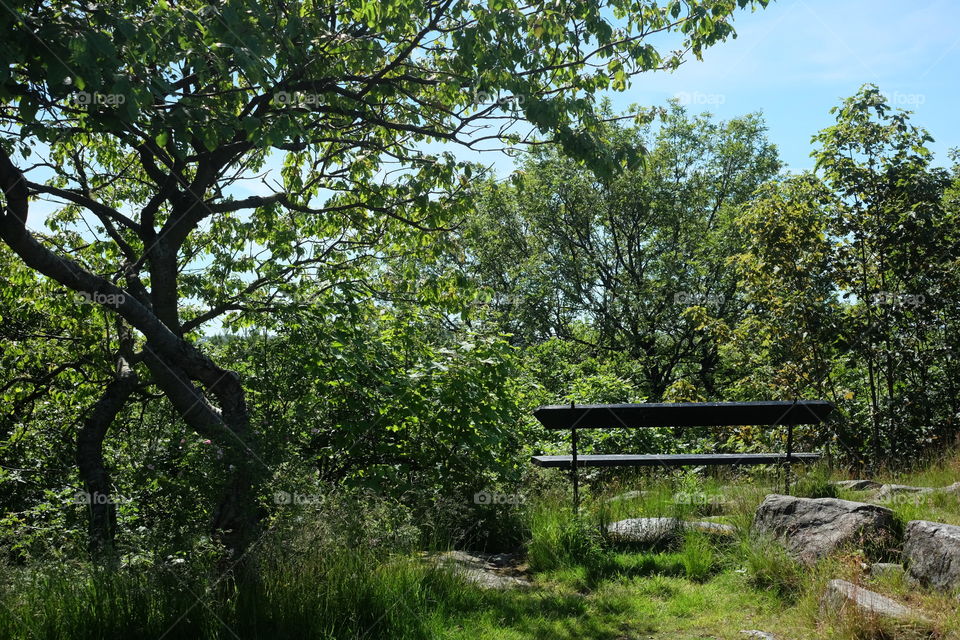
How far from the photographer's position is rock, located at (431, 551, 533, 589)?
5.96 meters

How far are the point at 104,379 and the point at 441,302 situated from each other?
4475 mm

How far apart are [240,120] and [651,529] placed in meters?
5.33

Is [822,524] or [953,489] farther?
[953,489]

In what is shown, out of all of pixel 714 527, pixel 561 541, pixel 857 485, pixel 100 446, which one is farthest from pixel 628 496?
pixel 100 446

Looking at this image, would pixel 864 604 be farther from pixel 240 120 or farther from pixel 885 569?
pixel 240 120

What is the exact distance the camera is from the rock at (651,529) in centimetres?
714

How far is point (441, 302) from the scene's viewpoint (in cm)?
991

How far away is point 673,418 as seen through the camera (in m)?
8.07

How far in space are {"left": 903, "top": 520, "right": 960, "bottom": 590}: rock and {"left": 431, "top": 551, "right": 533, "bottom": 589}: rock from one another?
114 inches

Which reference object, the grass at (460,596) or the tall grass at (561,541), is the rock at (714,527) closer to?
the grass at (460,596)

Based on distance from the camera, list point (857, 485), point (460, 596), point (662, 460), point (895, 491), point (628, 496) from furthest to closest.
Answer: point (662, 460) → point (628, 496) → point (857, 485) → point (895, 491) → point (460, 596)

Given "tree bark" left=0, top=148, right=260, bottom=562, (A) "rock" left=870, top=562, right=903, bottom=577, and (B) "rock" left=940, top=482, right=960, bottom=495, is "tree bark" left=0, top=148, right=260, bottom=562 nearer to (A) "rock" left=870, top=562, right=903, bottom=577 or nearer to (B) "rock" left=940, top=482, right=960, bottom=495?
(A) "rock" left=870, top=562, right=903, bottom=577

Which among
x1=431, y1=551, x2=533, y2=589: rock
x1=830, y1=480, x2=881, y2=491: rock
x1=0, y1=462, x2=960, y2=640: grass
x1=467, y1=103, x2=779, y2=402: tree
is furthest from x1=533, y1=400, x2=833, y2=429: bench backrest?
x1=467, y1=103, x2=779, y2=402: tree

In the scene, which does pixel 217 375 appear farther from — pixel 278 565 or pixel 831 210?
pixel 831 210
